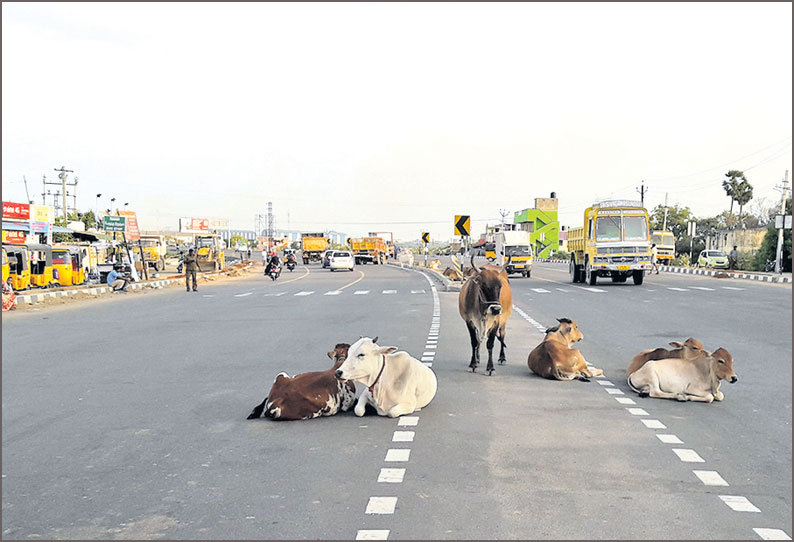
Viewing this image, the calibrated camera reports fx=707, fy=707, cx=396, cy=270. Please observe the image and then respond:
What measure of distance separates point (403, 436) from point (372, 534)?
237cm

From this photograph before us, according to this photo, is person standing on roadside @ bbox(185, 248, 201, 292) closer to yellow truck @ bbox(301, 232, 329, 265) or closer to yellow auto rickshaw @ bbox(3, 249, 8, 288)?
yellow auto rickshaw @ bbox(3, 249, 8, 288)

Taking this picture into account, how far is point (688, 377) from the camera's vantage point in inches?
333

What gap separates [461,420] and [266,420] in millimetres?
2055

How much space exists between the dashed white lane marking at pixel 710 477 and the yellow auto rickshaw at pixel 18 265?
27479mm

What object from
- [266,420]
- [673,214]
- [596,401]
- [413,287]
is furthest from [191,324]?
[673,214]

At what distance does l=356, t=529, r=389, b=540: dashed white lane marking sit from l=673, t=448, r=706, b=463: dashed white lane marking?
2.96 meters

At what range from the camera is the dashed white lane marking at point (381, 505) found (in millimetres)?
4758

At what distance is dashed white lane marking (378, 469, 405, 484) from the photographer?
541 cm

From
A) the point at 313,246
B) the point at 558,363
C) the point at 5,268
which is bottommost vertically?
the point at 558,363

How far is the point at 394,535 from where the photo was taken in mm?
4348

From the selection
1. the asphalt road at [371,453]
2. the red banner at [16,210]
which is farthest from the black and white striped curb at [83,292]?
the asphalt road at [371,453]

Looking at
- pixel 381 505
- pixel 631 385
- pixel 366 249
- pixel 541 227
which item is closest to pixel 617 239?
pixel 631 385

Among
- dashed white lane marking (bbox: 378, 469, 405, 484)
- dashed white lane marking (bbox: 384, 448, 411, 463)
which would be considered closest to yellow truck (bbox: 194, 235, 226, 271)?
dashed white lane marking (bbox: 384, 448, 411, 463)

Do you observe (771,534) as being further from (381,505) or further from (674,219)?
(674,219)
